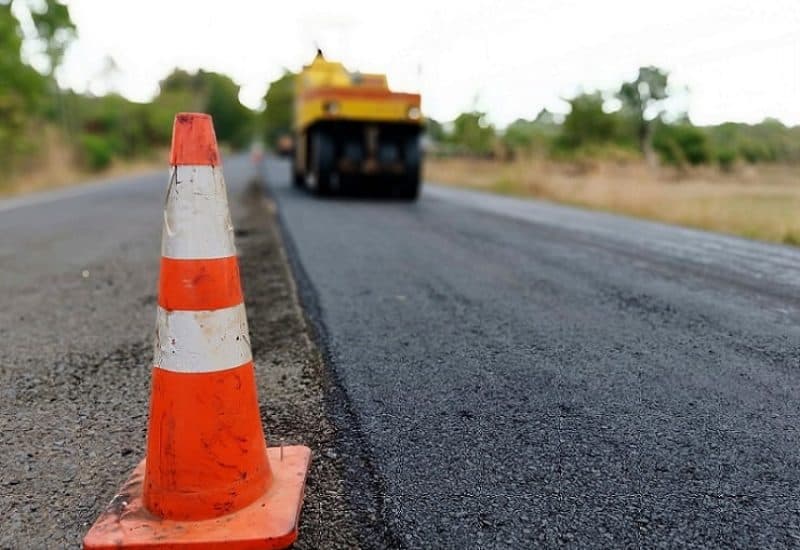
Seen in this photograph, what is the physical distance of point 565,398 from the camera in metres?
2.35

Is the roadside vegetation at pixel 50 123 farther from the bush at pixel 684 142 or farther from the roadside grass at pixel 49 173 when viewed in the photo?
the bush at pixel 684 142

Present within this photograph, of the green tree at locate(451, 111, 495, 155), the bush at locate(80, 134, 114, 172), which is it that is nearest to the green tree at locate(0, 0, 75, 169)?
the bush at locate(80, 134, 114, 172)

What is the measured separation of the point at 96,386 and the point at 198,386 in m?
1.17

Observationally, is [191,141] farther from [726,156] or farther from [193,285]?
[726,156]

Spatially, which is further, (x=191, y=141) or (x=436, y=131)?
(x=436, y=131)

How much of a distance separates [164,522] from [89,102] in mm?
49928

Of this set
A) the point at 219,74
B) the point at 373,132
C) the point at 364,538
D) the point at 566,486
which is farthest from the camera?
the point at 219,74

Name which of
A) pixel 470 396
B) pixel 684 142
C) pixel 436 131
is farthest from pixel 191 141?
pixel 436 131

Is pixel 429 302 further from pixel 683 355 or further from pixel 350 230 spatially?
pixel 350 230

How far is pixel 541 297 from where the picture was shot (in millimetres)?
3951

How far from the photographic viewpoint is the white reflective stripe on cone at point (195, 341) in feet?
5.36

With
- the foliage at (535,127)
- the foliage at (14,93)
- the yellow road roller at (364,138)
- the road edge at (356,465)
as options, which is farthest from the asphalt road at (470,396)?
the foliage at (535,127)

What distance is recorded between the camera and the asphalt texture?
66.6 inches

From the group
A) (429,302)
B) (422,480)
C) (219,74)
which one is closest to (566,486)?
(422,480)
